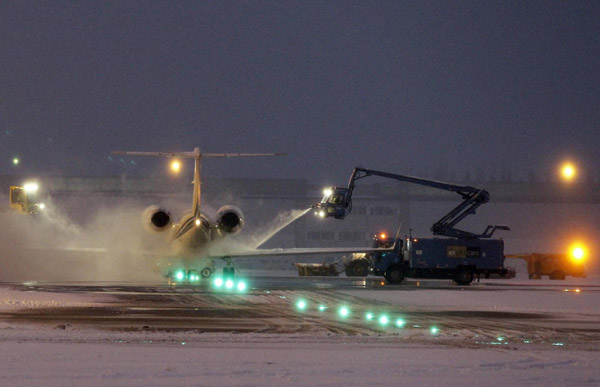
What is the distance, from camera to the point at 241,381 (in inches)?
446

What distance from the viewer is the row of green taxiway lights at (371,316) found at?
19609mm

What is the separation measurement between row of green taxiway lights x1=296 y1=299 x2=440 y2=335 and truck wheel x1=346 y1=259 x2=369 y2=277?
2677 centimetres

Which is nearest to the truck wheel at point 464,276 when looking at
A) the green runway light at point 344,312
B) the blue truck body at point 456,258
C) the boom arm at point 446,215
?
the blue truck body at point 456,258

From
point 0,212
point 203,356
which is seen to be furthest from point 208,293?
point 0,212

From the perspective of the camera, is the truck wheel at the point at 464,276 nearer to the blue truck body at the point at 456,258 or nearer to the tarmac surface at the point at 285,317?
the blue truck body at the point at 456,258

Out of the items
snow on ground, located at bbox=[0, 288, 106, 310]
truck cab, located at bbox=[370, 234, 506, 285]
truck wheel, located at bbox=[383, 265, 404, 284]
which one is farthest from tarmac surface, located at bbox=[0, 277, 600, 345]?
truck wheel, located at bbox=[383, 265, 404, 284]

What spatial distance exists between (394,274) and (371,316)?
22320 millimetres

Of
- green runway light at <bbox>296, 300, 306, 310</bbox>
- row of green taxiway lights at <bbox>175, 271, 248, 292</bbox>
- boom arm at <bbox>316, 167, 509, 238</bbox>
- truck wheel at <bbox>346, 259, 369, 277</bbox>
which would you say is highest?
boom arm at <bbox>316, 167, 509, 238</bbox>

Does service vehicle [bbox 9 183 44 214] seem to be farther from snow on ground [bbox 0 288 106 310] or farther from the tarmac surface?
the tarmac surface

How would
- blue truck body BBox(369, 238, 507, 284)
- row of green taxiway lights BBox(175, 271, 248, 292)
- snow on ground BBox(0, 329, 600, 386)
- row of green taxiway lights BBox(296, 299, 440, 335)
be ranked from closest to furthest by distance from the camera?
1. snow on ground BBox(0, 329, 600, 386)
2. row of green taxiway lights BBox(296, 299, 440, 335)
3. row of green taxiway lights BBox(175, 271, 248, 292)
4. blue truck body BBox(369, 238, 507, 284)

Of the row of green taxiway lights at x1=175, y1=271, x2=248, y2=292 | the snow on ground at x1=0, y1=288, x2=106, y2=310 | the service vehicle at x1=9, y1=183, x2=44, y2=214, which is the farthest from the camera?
the service vehicle at x1=9, y1=183, x2=44, y2=214

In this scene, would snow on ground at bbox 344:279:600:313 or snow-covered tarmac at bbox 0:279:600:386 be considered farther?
snow on ground at bbox 344:279:600:313

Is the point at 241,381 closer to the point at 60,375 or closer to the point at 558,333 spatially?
the point at 60,375

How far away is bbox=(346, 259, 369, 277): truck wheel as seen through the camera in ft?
176
